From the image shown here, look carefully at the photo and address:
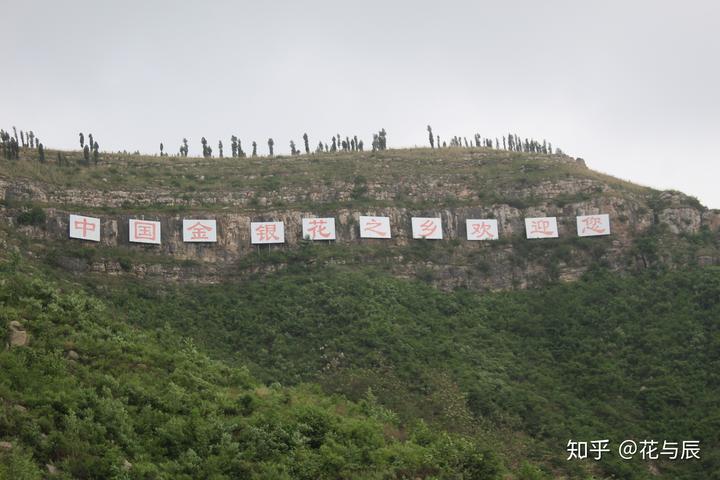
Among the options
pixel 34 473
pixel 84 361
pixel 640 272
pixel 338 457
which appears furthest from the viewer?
pixel 640 272

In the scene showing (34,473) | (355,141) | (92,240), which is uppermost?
(355,141)

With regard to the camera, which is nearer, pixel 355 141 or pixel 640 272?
pixel 640 272

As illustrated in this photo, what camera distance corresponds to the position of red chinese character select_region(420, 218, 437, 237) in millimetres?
52013

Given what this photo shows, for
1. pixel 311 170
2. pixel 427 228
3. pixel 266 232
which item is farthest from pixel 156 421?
pixel 311 170

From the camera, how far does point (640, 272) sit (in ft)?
162

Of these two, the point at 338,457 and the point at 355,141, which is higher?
the point at 355,141

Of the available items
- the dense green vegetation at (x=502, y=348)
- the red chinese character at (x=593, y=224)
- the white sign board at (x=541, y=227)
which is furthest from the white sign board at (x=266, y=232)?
the red chinese character at (x=593, y=224)

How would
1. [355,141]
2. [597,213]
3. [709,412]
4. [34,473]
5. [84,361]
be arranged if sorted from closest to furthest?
[34,473], [84,361], [709,412], [597,213], [355,141]

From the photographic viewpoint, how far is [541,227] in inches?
2074

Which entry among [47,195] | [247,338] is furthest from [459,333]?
[47,195]

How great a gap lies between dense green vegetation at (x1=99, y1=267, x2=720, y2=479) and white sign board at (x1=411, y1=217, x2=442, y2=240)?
455 cm

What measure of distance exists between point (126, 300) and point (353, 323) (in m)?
11.3

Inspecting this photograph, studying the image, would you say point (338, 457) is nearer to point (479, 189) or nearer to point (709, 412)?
point (709, 412)

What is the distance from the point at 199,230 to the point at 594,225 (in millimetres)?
23406
